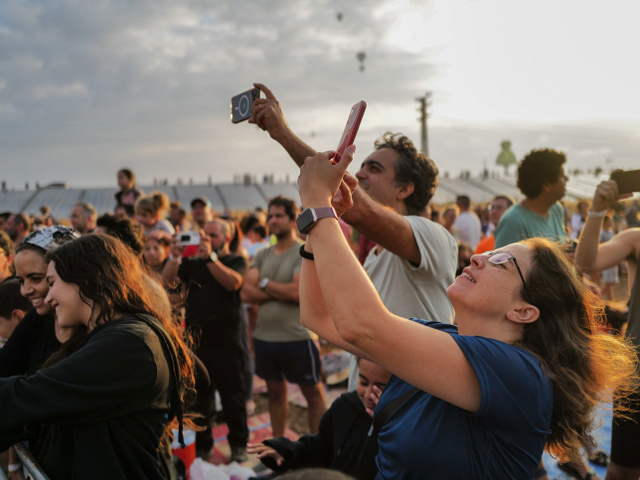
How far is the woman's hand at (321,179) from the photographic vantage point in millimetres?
1203

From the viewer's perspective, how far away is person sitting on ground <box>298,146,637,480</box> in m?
1.13

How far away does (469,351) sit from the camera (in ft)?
3.82

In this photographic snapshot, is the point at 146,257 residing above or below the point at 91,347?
below

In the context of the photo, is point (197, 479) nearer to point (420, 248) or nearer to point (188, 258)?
point (188, 258)

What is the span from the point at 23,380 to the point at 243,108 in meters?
1.32

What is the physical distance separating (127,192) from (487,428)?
7297mm

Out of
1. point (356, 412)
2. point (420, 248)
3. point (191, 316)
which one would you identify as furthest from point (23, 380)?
point (191, 316)

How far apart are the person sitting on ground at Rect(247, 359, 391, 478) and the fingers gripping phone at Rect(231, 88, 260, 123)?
1.23m

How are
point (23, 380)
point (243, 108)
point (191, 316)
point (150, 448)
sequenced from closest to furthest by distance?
point (23, 380), point (150, 448), point (243, 108), point (191, 316)

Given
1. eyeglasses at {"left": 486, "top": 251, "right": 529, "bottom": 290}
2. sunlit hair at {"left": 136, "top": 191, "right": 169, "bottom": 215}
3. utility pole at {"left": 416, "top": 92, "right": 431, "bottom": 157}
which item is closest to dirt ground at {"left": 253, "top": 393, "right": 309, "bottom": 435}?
Result: sunlit hair at {"left": 136, "top": 191, "right": 169, "bottom": 215}

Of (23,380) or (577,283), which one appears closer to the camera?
A: (577,283)

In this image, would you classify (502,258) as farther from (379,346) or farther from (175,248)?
(175,248)

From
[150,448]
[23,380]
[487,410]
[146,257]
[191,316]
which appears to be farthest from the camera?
[146,257]

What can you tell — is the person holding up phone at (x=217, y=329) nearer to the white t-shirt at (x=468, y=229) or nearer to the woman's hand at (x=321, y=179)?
the woman's hand at (x=321, y=179)
